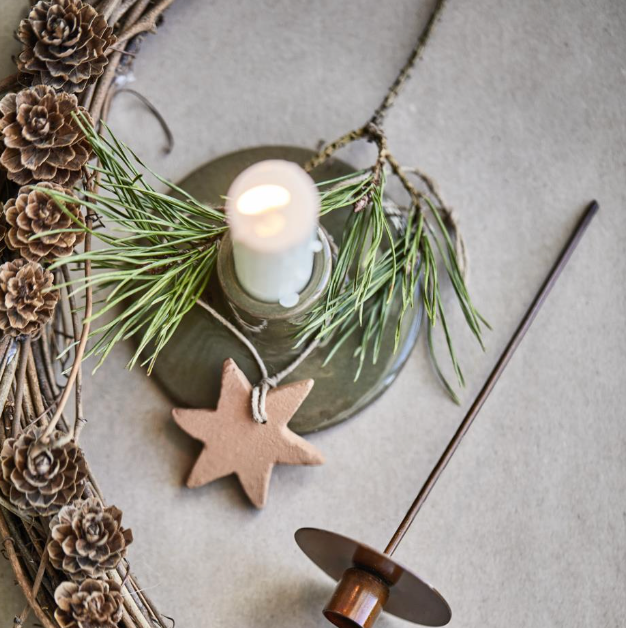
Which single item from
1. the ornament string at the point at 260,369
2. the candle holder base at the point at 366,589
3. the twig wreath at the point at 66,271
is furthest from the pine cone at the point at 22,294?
the candle holder base at the point at 366,589

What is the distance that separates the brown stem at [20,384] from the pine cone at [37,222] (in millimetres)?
66

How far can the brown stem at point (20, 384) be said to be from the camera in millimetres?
505

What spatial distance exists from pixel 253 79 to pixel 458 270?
10.7 inches

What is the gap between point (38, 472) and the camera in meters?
0.48

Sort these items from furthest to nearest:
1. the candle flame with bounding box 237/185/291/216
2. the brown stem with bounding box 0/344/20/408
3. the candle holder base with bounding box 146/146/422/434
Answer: the candle holder base with bounding box 146/146/422/434 → the brown stem with bounding box 0/344/20/408 → the candle flame with bounding box 237/185/291/216

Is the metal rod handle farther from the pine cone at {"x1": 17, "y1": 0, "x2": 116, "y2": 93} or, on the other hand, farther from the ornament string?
the pine cone at {"x1": 17, "y1": 0, "x2": 116, "y2": 93}

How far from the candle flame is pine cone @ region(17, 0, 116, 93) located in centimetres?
20

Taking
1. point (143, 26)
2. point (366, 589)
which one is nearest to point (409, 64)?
point (143, 26)

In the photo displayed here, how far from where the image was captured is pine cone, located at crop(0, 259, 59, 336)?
0.50 meters

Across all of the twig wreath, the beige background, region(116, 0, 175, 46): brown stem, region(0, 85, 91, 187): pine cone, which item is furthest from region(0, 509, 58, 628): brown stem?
region(116, 0, 175, 46): brown stem

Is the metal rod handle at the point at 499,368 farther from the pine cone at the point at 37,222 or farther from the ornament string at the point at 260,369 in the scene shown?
the pine cone at the point at 37,222

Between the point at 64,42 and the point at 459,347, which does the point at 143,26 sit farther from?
the point at 459,347

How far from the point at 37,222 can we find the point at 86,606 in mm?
261

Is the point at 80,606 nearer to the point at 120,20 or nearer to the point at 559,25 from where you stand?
the point at 120,20
